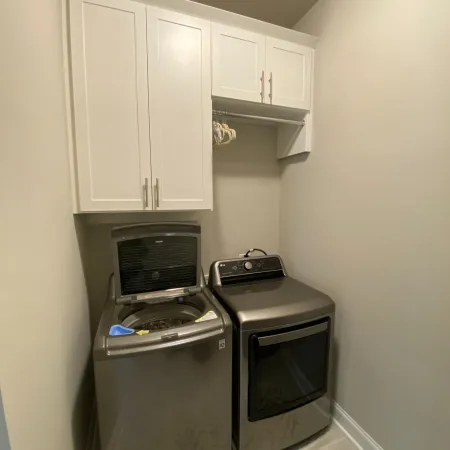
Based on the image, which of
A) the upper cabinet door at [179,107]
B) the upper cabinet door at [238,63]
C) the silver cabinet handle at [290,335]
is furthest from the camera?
the upper cabinet door at [238,63]

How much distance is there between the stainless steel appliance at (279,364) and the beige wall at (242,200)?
0.59m

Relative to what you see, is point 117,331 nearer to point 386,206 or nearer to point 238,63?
point 386,206

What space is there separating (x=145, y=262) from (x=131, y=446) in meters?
0.83

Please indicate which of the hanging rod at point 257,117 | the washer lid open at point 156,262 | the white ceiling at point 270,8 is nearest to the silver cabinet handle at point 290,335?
the washer lid open at point 156,262

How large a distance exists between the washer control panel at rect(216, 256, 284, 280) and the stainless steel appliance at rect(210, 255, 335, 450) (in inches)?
6.8

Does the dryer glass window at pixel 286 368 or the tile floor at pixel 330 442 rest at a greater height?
the dryer glass window at pixel 286 368

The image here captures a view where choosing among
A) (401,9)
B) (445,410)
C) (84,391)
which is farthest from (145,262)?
(401,9)

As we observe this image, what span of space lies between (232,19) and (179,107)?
62cm

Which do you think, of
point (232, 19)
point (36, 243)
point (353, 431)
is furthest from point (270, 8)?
point (353, 431)

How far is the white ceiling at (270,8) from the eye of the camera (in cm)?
168

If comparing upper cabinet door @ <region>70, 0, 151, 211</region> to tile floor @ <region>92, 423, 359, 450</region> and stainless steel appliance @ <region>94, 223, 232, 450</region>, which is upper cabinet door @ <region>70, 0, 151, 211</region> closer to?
stainless steel appliance @ <region>94, 223, 232, 450</region>

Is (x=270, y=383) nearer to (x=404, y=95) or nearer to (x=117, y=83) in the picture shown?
(x=404, y=95)

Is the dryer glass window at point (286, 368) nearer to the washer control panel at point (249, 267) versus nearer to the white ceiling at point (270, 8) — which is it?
the washer control panel at point (249, 267)

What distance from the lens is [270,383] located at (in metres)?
1.34
